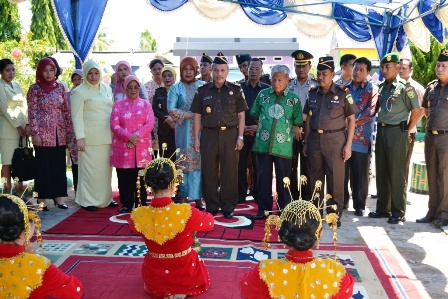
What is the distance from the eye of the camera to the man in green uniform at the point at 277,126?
496 centimetres

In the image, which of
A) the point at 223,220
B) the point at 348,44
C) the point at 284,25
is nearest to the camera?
the point at 223,220

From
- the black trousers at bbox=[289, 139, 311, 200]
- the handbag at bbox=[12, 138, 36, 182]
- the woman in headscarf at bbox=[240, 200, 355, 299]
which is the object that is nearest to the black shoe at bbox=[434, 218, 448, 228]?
the black trousers at bbox=[289, 139, 311, 200]

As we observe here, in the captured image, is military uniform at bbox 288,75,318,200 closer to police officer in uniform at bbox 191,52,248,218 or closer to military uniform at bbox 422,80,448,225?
police officer in uniform at bbox 191,52,248,218

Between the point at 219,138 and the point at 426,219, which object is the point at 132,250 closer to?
the point at 219,138

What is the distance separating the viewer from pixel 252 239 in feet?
14.7

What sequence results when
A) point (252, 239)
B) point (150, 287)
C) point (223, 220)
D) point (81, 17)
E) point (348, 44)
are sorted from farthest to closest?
point (348, 44), point (81, 17), point (223, 220), point (252, 239), point (150, 287)

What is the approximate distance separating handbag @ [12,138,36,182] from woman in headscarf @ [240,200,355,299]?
3929mm

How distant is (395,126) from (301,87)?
1142mm

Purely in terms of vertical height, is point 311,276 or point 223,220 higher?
point 311,276

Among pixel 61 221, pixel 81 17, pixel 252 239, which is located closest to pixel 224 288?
pixel 252 239

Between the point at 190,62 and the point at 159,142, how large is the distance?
4.17 ft

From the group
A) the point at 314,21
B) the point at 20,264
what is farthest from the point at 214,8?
the point at 20,264

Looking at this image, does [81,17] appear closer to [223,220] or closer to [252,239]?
[223,220]

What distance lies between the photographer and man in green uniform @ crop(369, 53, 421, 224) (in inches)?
199
